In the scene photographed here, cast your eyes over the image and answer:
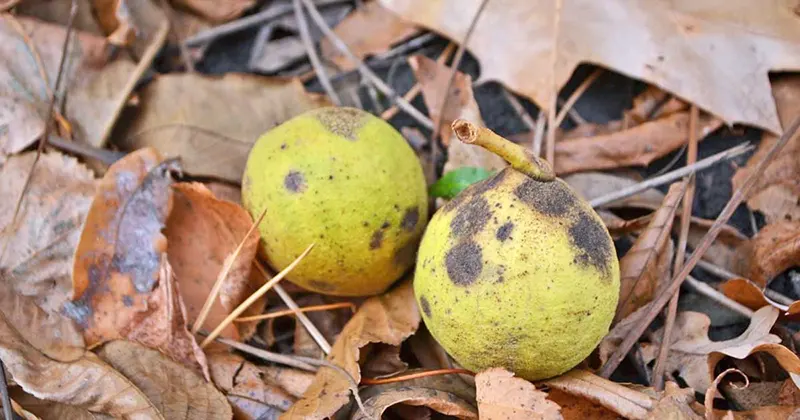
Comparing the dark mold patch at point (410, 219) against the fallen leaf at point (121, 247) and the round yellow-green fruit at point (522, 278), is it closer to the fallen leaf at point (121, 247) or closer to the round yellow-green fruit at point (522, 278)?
the round yellow-green fruit at point (522, 278)

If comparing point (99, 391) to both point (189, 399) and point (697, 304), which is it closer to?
point (189, 399)

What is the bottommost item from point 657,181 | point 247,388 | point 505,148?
point 247,388

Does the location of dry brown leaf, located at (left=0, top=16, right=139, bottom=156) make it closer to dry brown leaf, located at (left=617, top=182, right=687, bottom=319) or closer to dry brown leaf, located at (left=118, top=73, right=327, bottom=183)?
dry brown leaf, located at (left=118, top=73, right=327, bottom=183)

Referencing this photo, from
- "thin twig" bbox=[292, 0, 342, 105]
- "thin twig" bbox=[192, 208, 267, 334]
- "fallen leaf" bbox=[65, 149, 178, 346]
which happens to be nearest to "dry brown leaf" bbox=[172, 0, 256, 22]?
"thin twig" bbox=[292, 0, 342, 105]

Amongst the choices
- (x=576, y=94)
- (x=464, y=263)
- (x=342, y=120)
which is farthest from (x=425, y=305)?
(x=576, y=94)

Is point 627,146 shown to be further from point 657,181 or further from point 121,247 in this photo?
point 121,247

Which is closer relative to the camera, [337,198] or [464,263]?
[464,263]

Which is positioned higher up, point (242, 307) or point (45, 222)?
point (45, 222)
